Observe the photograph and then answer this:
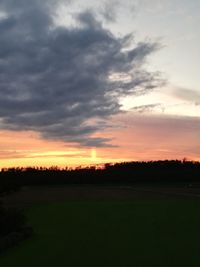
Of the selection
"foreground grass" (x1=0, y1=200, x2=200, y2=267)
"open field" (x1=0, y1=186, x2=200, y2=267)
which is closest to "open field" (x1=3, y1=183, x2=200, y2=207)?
"open field" (x1=0, y1=186, x2=200, y2=267)

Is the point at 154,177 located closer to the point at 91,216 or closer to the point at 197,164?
the point at 197,164

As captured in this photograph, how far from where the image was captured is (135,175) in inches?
4562

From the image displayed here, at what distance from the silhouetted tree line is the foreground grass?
65878mm

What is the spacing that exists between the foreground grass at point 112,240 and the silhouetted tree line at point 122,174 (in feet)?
216

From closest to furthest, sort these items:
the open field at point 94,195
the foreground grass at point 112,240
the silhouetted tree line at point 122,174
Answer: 1. the foreground grass at point 112,240
2. the open field at point 94,195
3. the silhouetted tree line at point 122,174

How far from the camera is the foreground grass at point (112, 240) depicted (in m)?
21.6

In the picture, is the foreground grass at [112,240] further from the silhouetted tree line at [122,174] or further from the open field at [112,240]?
the silhouetted tree line at [122,174]

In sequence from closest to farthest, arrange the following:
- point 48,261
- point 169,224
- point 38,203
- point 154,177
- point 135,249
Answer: point 48,261 → point 135,249 → point 169,224 → point 38,203 → point 154,177

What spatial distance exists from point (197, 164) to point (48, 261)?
100 metres

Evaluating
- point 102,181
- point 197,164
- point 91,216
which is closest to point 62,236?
point 91,216

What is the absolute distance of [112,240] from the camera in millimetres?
27156

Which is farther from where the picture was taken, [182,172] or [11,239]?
[182,172]

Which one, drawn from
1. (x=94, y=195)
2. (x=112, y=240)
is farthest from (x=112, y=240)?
(x=94, y=195)

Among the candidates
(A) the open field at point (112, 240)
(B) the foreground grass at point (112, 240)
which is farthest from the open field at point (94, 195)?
(B) the foreground grass at point (112, 240)
